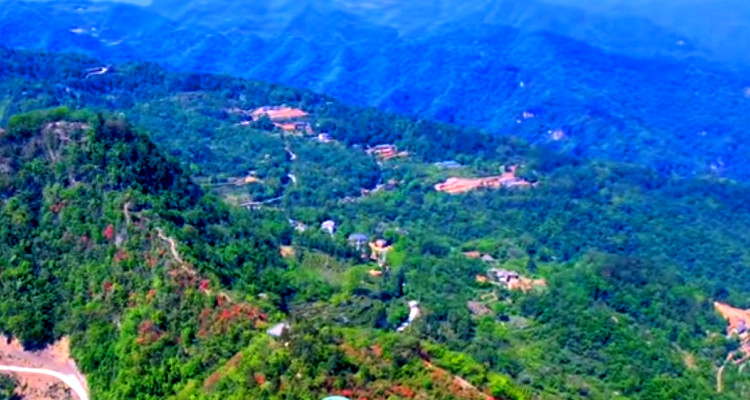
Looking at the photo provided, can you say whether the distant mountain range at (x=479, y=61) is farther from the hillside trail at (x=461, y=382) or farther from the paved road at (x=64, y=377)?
the paved road at (x=64, y=377)

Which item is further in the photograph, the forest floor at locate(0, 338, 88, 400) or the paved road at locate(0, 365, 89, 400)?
the forest floor at locate(0, 338, 88, 400)

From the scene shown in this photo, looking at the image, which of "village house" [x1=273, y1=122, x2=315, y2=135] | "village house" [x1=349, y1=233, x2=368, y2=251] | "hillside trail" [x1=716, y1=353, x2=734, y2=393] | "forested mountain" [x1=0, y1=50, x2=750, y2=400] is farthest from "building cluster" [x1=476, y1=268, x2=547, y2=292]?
"village house" [x1=273, y1=122, x2=315, y2=135]

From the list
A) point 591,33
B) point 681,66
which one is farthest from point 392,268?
point 591,33

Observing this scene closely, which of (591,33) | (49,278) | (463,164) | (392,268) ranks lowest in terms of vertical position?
(591,33)

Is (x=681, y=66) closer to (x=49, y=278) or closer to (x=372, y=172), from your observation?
(x=372, y=172)

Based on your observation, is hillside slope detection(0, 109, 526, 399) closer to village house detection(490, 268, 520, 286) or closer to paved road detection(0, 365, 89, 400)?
paved road detection(0, 365, 89, 400)
